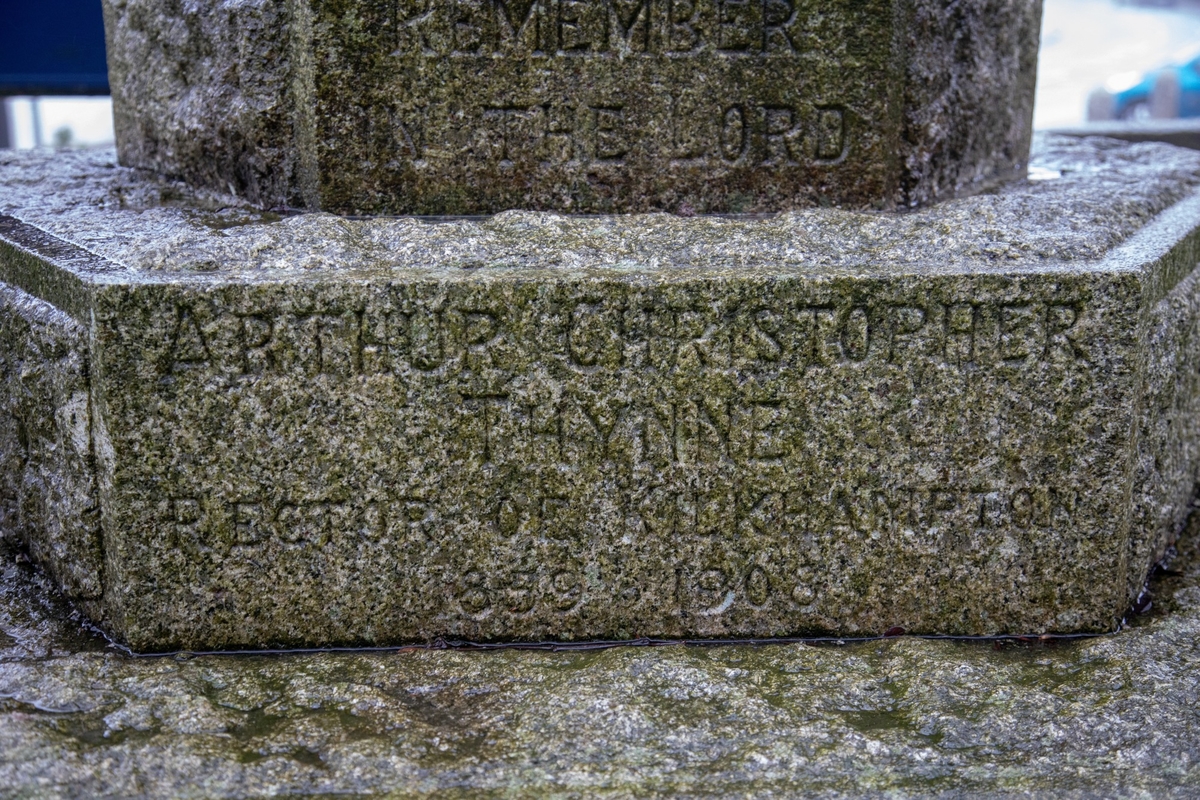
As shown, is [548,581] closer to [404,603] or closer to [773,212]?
[404,603]

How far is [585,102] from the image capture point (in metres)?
2.41

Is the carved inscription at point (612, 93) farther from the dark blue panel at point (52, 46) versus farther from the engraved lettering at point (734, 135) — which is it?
the dark blue panel at point (52, 46)

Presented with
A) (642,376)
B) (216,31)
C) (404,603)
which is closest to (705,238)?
(642,376)

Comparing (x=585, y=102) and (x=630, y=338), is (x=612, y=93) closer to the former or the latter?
(x=585, y=102)

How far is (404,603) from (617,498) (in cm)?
45

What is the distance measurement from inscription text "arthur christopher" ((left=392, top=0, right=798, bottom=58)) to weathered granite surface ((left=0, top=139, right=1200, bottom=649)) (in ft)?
1.29

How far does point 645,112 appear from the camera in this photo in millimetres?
2420

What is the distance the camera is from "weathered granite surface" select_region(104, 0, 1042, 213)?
2.35m

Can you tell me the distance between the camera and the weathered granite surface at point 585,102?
235cm

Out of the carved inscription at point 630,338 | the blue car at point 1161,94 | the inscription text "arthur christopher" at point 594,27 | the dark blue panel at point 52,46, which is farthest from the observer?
the blue car at point 1161,94

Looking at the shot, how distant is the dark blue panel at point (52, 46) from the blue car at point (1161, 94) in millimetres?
11163

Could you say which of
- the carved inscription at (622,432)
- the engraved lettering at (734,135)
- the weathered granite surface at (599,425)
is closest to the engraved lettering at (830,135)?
the engraved lettering at (734,135)

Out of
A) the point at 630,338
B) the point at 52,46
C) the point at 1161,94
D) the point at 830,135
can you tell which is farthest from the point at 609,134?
the point at 1161,94

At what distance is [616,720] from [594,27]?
138cm
